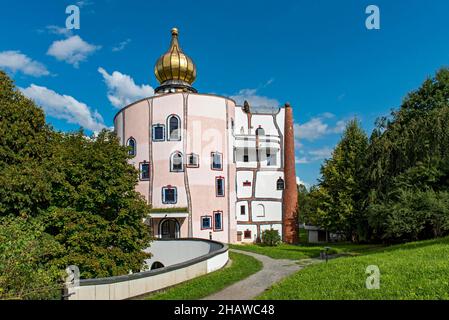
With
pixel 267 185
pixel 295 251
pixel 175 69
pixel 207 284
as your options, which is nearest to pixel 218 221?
pixel 267 185

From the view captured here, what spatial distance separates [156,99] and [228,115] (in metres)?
5.83

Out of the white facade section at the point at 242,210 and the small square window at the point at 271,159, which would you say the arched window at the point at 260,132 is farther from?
the white facade section at the point at 242,210

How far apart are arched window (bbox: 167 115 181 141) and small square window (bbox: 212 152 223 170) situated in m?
3.10

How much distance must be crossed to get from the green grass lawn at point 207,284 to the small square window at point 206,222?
10.7 meters

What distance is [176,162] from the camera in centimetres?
2469

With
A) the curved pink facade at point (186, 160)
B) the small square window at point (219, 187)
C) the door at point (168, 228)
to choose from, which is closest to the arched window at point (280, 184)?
the curved pink facade at point (186, 160)

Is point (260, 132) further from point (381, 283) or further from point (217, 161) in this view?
point (381, 283)

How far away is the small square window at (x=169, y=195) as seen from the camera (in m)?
24.4

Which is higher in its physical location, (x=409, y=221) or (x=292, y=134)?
(x=292, y=134)

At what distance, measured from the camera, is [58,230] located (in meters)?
13.3

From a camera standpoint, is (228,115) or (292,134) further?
(292,134)

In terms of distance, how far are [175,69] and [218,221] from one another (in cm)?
1347

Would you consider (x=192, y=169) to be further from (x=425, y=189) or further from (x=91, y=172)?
(x=425, y=189)
